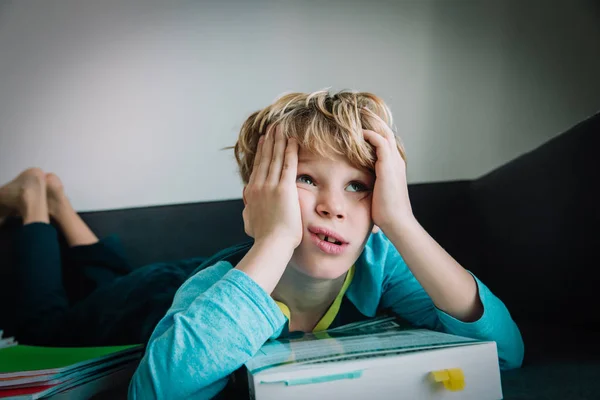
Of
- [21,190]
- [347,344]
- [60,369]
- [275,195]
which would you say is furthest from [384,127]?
[21,190]

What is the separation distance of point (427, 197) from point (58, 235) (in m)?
0.80

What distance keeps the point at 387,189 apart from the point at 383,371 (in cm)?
25

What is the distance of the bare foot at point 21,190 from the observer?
110 centimetres

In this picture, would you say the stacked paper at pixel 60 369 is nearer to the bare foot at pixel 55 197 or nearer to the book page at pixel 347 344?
the book page at pixel 347 344

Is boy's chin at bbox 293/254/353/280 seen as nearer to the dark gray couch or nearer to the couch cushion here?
the dark gray couch

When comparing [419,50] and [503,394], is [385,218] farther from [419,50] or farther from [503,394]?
[419,50]

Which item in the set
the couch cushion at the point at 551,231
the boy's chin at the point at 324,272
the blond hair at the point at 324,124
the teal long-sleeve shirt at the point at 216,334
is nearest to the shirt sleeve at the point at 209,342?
the teal long-sleeve shirt at the point at 216,334

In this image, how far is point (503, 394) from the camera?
22.4 inches

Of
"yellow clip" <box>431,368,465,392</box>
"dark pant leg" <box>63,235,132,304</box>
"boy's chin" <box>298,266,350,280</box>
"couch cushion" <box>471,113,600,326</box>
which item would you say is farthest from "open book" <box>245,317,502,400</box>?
"dark pant leg" <box>63,235,132,304</box>

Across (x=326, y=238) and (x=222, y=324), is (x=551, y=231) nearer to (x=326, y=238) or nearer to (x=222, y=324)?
(x=326, y=238)

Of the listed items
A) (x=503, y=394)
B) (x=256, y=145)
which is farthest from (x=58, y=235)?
(x=503, y=394)

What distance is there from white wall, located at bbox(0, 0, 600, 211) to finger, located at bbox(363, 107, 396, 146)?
0.44 meters

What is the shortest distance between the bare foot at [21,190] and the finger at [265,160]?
0.62 meters

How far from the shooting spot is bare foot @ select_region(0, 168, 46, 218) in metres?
1.10
